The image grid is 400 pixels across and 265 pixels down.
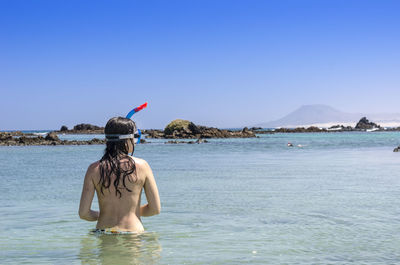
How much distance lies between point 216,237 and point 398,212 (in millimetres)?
4138

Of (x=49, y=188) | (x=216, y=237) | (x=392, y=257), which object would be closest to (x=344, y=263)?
(x=392, y=257)

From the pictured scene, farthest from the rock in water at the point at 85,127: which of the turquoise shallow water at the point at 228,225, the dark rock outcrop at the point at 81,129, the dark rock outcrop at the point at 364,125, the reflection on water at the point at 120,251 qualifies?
the reflection on water at the point at 120,251

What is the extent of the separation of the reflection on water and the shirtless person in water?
359 millimetres

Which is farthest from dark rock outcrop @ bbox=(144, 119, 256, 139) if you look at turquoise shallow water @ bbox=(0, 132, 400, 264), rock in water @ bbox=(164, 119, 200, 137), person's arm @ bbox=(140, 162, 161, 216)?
person's arm @ bbox=(140, 162, 161, 216)

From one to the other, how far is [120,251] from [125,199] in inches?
43.4

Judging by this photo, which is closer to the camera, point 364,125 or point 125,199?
point 125,199

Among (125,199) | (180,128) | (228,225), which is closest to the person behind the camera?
(125,199)

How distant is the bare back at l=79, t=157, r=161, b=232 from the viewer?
5402mm

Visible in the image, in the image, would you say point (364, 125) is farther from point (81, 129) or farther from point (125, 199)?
point (125, 199)

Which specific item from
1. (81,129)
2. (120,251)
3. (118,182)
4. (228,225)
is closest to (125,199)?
(118,182)

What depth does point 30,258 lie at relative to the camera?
656 cm

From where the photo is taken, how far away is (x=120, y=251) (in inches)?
251

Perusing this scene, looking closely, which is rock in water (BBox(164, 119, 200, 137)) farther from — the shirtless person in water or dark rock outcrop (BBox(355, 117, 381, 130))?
dark rock outcrop (BBox(355, 117, 381, 130))

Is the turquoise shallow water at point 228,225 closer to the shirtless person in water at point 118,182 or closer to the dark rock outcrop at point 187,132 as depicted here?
the shirtless person in water at point 118,182
